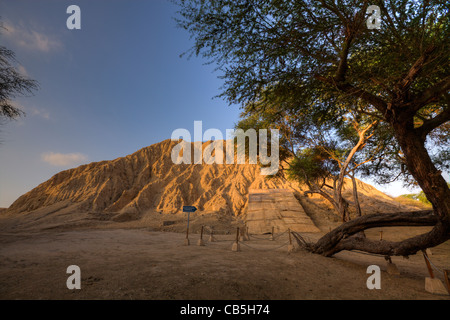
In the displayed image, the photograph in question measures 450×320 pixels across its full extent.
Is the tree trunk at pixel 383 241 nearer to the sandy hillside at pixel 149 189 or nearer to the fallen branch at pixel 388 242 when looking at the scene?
the fallen branch at pixel 388 242

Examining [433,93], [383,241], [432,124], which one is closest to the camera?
[433,93]

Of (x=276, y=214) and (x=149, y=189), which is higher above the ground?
(x=149, y=189)

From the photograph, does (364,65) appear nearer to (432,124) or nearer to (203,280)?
(432,124)

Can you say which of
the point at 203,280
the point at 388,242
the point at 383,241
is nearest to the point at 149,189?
the point at 203,280

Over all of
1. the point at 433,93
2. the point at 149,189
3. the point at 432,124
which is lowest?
the point at 149,189

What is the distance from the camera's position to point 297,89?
6.38 meters

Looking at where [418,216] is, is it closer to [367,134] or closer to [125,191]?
[367,134]

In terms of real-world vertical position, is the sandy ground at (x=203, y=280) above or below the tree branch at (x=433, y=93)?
below

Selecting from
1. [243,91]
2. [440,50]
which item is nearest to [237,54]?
[243,91]

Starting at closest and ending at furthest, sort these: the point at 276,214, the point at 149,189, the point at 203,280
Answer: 1. the point at 203,280
2. the point at 276,214
3. the point at 149,189

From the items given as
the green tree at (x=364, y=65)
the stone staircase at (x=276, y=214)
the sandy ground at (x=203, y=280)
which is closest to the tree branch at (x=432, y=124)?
the green tree at (x=364, y=65)

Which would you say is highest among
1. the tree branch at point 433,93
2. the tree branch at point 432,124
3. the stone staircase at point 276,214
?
the tree branch at point 433,93

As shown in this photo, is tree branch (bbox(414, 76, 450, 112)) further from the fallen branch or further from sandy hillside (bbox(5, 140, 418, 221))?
sandy hillside (bbox(5, 140, 418, 221))
